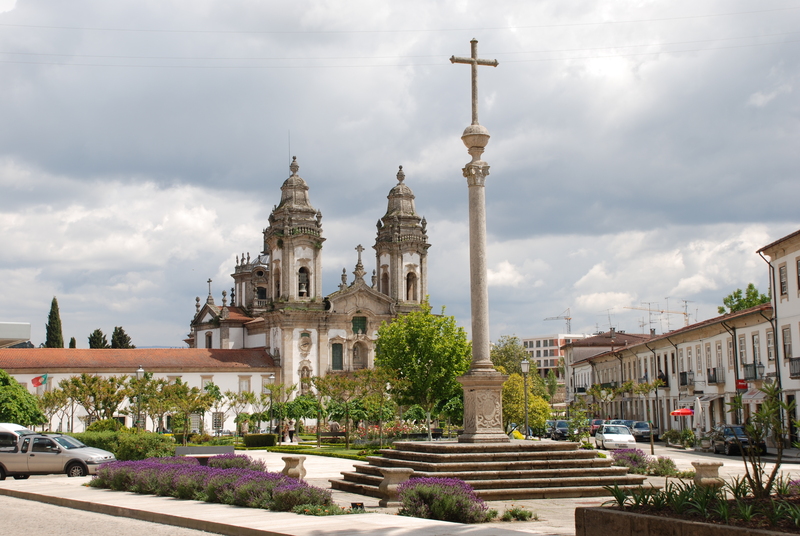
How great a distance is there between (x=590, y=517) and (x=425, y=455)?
984 cm

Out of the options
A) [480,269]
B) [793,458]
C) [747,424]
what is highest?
[480,269]

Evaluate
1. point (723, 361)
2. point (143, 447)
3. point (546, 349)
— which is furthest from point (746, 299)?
point (546, 349)

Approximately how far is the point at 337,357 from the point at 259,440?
24887 millimetres

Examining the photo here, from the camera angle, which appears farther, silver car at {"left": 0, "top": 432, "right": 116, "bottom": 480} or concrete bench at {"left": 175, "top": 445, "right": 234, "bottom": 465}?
concrete bench at {"left": 175, "top": 445, "right": 234, "bottom": 465}

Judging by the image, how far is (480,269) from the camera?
21188 millimetres

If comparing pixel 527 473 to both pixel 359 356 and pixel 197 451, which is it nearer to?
pixel 197 451

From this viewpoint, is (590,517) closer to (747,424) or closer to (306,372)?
(747,424)

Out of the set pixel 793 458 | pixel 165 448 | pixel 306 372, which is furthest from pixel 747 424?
pixel 306 372

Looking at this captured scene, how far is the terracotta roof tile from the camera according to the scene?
65688 mm

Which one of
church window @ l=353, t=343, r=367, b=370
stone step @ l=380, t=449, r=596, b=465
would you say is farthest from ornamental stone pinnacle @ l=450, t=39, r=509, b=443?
church window @ l=353, t=343, r=367, b=370

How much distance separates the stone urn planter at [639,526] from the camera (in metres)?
8.98

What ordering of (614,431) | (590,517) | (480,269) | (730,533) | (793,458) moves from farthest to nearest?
(614,431) → (793,458) → (480,269) → (590,517) → (730,533)

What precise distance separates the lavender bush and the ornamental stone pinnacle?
5.10 metres

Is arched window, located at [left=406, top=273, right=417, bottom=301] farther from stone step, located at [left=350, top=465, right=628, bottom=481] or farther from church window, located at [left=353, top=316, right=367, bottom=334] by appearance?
stone step, located at [left=350, top=465, right=628, bottom=481]
